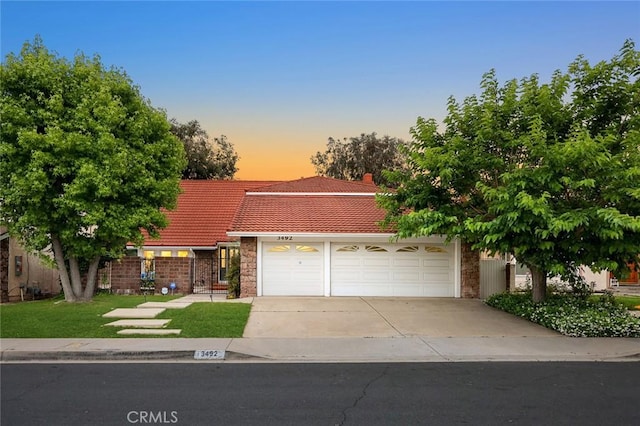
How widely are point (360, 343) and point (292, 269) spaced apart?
803 cm

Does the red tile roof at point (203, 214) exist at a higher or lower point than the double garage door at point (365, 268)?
higher

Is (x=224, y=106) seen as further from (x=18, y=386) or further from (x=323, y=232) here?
(x=18, y=386)

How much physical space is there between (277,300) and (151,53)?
10.4 metres

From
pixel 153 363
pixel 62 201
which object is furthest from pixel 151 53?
pixel 153 363

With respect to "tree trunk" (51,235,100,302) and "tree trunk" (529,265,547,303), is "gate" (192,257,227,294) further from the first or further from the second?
"tree trunk" (529,265,547,303)

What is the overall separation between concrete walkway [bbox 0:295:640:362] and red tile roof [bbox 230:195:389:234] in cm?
444

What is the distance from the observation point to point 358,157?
4609 centimetres

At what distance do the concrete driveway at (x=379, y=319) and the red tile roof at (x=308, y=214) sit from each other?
254 centimetres

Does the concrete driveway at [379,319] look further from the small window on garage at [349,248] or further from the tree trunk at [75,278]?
the tree trunk at [75,278]

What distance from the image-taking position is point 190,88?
22141 mm

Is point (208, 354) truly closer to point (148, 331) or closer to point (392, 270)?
point (148, 331)

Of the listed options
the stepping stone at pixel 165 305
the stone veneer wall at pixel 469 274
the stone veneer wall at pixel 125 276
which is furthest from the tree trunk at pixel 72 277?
the stone veneer wall at pixel 469 274

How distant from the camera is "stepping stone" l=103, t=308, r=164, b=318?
12906 millimetres
